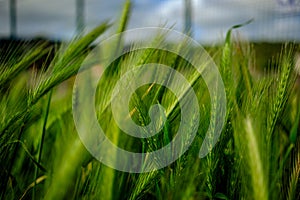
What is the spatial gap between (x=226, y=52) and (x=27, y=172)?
10.3 inches

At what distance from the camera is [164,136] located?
17.9 inches

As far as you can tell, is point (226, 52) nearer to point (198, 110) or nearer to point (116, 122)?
point (198, 110)

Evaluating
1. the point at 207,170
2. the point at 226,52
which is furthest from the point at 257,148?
the point at 226,52

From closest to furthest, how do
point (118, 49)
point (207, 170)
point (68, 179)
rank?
point (68, 179) → point (207, 170) → point (118, 49)

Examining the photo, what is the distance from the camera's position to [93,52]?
611 millimetres

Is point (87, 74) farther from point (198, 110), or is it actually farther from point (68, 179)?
point (68, 179)

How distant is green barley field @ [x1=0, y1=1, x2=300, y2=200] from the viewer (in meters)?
0.37

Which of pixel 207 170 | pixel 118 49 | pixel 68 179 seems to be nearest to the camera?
pixel 68 179

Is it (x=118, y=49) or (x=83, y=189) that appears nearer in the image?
(x=83, y=189)

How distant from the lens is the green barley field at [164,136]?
0.37 m

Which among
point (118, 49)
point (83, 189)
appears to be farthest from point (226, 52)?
point (83, 189)

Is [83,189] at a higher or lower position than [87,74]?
lower

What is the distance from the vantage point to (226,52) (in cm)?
58

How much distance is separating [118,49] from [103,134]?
0.20 meters
